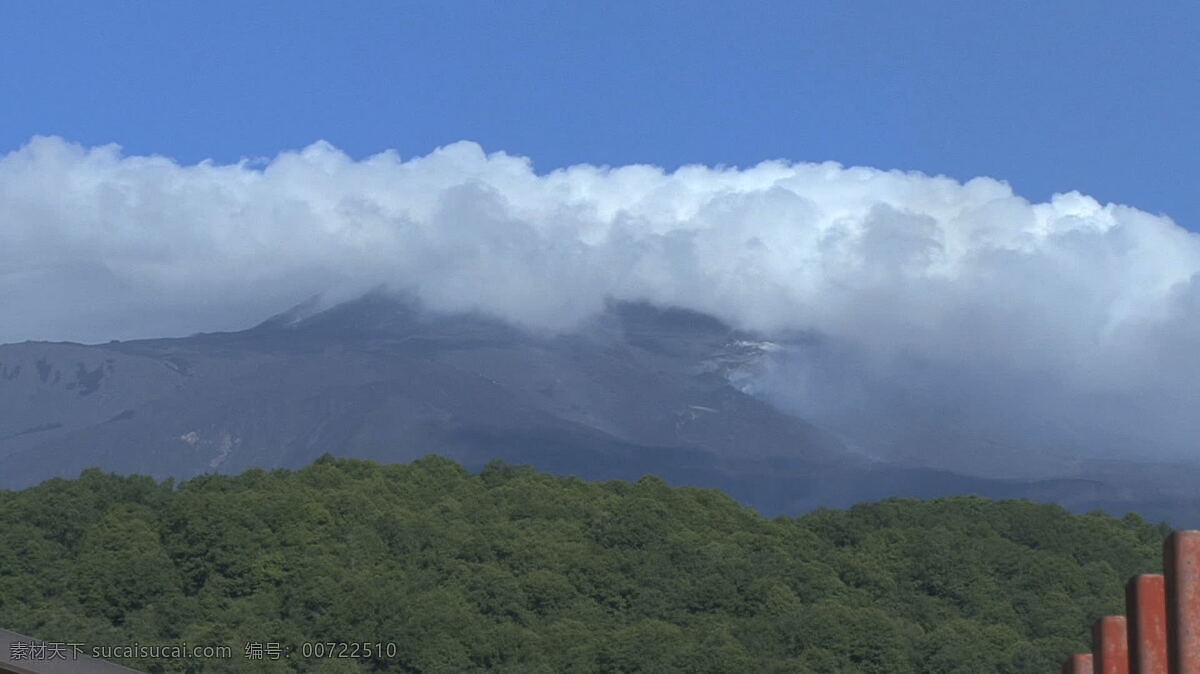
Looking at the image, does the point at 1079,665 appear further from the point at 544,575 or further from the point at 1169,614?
the point at 544,575

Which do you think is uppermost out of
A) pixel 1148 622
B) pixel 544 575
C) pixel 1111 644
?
pixel 1148 622

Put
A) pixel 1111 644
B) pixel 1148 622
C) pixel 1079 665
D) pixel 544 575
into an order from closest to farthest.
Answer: pixel 1148 622 → pixel 1111 644 → pixel 1079 665 → pixel 544 575

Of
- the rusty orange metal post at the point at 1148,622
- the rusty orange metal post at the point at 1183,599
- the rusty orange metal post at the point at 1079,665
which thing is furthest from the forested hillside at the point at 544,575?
the rusty orange metal post at the point at 1183,599

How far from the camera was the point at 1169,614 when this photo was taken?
635 centimetres

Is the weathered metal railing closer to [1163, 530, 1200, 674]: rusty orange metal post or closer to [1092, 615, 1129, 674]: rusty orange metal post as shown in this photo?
[1163, 530, 1200, 674]: rusty orange metal post

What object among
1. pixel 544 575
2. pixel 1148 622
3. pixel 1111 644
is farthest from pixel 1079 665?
pixel 544 575

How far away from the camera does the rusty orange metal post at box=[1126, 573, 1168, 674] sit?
6.41 metres

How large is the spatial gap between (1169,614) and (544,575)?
68.9m

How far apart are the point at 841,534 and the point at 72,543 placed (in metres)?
34.2

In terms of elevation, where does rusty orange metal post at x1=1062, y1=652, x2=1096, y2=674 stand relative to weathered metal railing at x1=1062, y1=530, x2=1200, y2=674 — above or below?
below

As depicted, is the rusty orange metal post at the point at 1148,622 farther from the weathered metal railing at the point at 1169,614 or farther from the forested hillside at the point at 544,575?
the forested hillside at the point at 544,575

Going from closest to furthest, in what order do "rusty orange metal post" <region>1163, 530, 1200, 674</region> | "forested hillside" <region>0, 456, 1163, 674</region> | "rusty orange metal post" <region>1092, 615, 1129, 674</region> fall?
1. "rusty orange metal post" <region>1163, 530, 1200, 674</region>
2. "rusty orange metal post" <region>1092, 615, 1129, 674</region>
3. "forested hillside" <region>0, 456, 1163, 674</region>

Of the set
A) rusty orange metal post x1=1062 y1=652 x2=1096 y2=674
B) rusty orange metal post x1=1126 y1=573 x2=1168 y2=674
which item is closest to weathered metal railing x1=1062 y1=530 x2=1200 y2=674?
rusty orange metal post x1=1126 y1=573 x2=1168 y2=674

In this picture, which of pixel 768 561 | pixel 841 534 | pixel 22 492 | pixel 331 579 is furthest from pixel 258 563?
pixel 841 534
